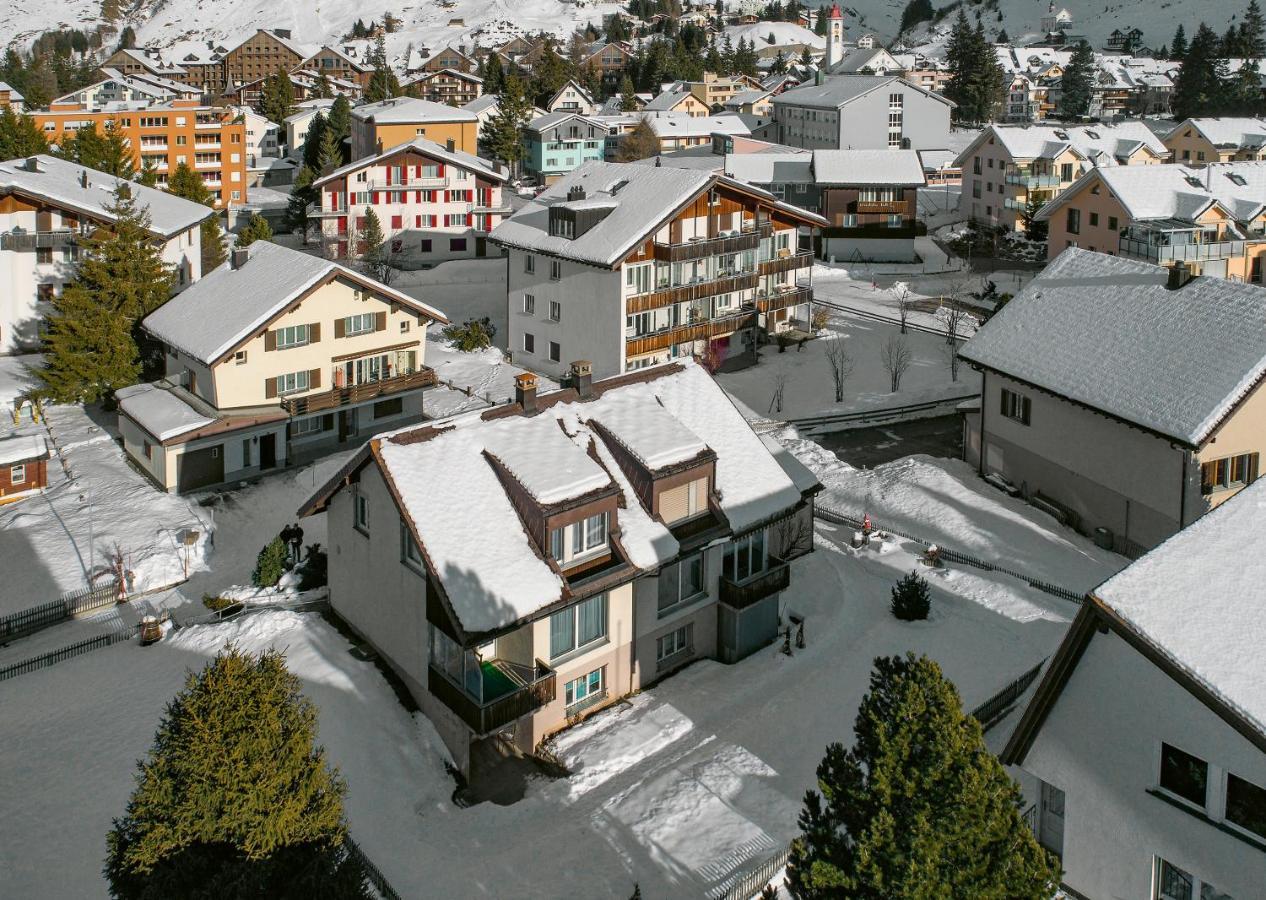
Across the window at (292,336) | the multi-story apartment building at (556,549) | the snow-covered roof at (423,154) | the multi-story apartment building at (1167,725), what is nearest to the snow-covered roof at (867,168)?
the snow-covered roof at (423,154)

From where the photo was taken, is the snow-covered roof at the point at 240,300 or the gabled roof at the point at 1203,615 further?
the snow-covered roof at the point at 240,300

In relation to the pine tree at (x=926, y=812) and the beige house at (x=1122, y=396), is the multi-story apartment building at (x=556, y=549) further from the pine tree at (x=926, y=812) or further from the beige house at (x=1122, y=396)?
the beige house at (x=1122, y=396)

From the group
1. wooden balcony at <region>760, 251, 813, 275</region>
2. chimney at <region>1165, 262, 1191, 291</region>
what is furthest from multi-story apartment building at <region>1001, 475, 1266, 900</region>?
wooden balcony at <region>760, 251, 813, 275</region>

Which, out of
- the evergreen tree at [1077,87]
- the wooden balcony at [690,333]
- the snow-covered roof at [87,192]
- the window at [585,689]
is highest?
the evergreen tree at [1077,87]

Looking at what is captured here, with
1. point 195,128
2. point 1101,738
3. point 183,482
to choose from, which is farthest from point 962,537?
point 195,128

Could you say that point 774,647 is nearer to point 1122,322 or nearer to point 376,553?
point 376,553

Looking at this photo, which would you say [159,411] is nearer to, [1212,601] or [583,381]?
[583,381]
